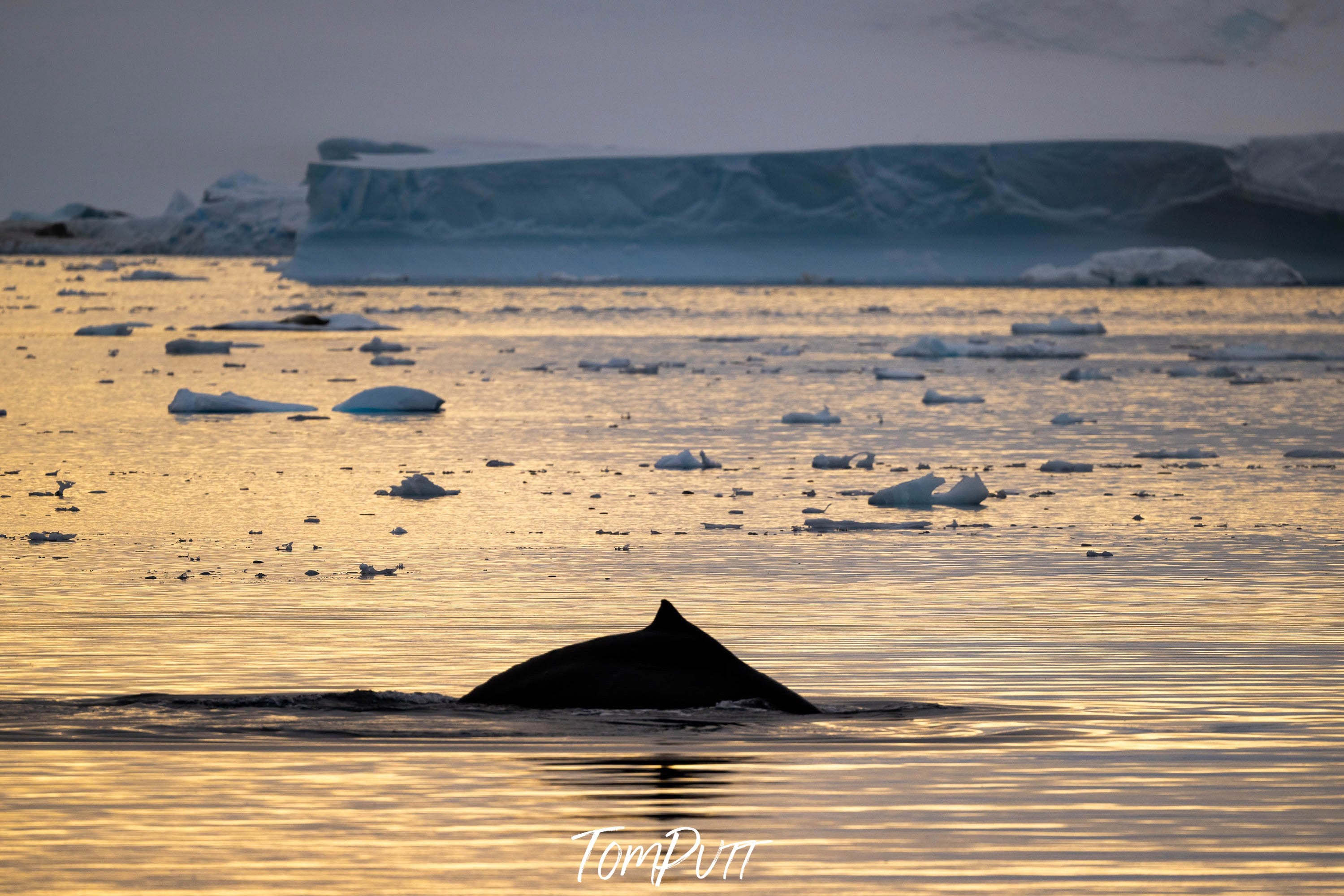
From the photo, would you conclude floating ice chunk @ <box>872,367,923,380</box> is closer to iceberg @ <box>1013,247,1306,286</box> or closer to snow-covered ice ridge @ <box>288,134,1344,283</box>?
snow-covered ice ridge @ <box>288,134,1344,283</box>

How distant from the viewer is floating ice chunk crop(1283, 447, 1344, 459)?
50.0 feet

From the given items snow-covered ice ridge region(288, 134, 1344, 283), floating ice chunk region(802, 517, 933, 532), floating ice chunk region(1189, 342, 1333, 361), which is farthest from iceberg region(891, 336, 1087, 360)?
snow-covered ice ridge region(288, 134, 1344, 283)

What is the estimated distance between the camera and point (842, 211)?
51.3 metres

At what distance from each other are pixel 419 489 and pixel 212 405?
710 cm

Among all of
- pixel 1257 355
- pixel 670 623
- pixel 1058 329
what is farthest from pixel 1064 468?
pixel 1058 329

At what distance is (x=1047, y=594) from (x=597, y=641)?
3515mm

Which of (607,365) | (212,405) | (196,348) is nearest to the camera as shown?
(212,405)

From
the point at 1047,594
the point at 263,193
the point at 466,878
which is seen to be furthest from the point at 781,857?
the point at 263,193

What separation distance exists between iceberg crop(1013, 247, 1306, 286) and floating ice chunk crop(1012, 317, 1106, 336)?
14.2 metres

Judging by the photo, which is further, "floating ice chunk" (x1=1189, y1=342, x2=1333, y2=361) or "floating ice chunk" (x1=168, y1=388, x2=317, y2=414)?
"floating ice chunk" (x1=1189, y1=342, x2=1333, y2=361)

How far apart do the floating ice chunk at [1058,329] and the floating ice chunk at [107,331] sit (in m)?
16.5

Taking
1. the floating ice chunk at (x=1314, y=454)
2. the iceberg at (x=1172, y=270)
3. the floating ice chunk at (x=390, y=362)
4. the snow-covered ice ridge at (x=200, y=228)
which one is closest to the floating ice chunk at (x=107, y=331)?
the floating ice chunk at (x=390, y=362)

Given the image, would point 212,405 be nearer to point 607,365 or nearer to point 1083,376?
point 607,365

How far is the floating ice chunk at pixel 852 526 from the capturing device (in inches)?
441
